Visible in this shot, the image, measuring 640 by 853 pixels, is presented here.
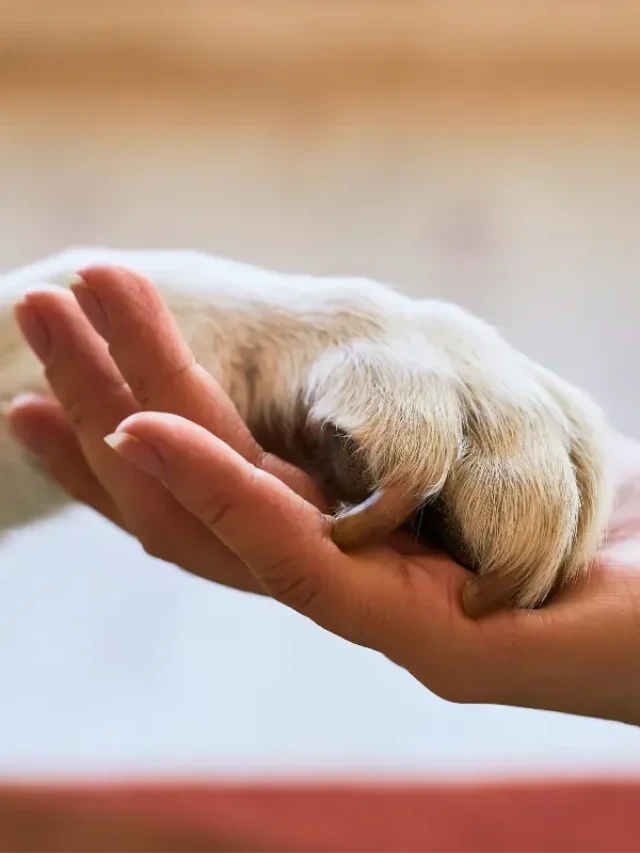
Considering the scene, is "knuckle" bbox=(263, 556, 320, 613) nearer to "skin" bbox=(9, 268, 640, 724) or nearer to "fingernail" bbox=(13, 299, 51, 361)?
"skin" bbox=(9, 268, 640, 724)

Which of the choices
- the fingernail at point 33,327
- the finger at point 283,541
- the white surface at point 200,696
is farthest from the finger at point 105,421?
the white surface at point 200,696

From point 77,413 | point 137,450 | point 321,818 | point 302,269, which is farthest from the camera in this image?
point 302,269

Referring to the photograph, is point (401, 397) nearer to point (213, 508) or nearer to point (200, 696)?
point (213, 508)

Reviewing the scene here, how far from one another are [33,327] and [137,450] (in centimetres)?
14

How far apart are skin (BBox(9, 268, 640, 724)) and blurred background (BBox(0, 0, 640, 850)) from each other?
165mm

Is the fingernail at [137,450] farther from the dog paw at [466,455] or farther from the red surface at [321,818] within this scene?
the red surface at [321,818]

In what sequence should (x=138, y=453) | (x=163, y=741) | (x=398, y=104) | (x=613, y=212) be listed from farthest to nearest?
1. (x=398, y=104)
2. (x=613, y=212)
3. (x=163, y=741)
4. (x=138, y=453)

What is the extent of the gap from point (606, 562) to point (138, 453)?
282mm

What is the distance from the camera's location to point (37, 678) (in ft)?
2.92

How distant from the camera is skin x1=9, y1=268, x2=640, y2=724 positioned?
17.1 inches

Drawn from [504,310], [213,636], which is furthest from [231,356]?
[504,310]

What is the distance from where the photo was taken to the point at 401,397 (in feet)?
1.54

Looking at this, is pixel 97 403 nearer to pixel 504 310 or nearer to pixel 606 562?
pixel 606 562

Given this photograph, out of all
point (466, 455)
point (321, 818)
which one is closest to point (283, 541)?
point (466, 455)
